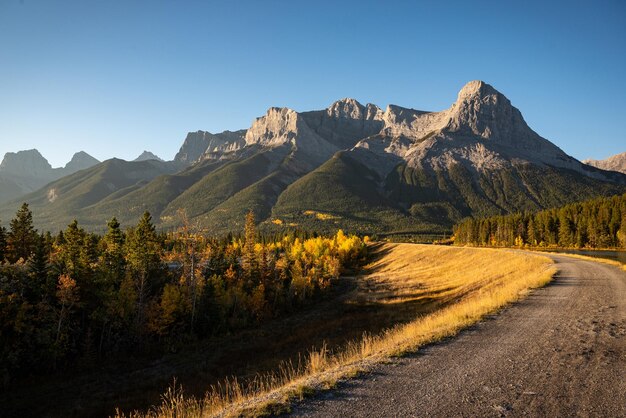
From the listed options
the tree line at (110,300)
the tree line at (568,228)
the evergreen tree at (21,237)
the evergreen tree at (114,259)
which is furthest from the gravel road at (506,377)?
the tree line at (568,228)

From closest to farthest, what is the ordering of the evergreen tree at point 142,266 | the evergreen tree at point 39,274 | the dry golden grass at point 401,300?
the dry golden grass at point 401,300 → the evergreen tree at point 39,274 → the evergreen tree at point 142,266

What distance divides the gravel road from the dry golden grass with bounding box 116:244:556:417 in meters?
0.87

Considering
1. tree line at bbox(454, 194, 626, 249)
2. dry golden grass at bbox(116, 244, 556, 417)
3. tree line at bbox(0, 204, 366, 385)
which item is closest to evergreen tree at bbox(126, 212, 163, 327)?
tree line at bbox(0, 204, 366, 385)

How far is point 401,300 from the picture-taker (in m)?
61.1

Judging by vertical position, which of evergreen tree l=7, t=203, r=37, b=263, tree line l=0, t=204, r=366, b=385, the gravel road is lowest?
tree line l=0, t=204, r=366, b=385

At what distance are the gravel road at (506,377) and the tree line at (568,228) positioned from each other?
107277mm

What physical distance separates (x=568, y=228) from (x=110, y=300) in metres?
127

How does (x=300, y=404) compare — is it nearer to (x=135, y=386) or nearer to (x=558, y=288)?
(x=558, y=288)

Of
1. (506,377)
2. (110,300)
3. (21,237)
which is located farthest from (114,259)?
(506,377)

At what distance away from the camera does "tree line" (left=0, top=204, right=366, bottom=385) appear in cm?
3806

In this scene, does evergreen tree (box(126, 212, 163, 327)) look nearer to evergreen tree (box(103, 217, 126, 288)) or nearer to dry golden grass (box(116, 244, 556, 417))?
evergreen tree (box(103, 217, 126, 288))

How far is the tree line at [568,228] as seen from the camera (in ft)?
326

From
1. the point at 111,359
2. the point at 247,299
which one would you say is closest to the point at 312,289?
the point at 247,299

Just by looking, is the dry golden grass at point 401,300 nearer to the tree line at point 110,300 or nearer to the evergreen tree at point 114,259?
the tree line at point 110,300
